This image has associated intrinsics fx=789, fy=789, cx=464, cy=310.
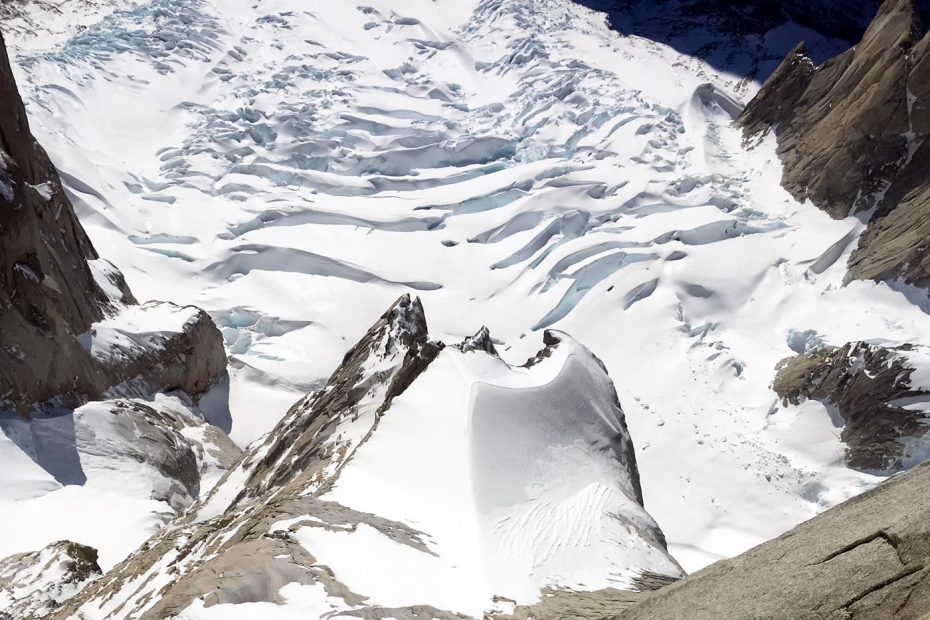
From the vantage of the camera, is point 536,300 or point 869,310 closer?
point 869,310

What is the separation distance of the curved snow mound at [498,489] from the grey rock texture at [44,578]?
3532 millimetres

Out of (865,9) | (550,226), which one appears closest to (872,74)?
(550,226)

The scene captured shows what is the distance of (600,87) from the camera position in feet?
111

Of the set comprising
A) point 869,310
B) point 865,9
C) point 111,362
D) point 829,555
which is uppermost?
point 865,9

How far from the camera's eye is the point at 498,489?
26.9 ft

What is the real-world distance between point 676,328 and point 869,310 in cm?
492

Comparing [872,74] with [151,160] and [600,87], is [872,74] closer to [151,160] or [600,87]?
[600,87]

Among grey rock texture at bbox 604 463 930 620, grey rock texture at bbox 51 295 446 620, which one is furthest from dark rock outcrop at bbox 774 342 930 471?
grey rock texture at bbox 604 463 930 620

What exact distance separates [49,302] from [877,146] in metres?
23.6

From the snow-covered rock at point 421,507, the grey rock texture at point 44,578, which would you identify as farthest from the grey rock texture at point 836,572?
the grey rock texture at point 44,578

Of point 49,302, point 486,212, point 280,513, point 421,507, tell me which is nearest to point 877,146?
point 486,212

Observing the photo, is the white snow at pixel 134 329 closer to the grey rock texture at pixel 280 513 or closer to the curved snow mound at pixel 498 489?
the grey rock texture at pixel 280 513

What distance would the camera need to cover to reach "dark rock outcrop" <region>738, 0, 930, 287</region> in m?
21.8

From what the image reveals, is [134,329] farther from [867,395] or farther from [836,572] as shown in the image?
[836,572]
